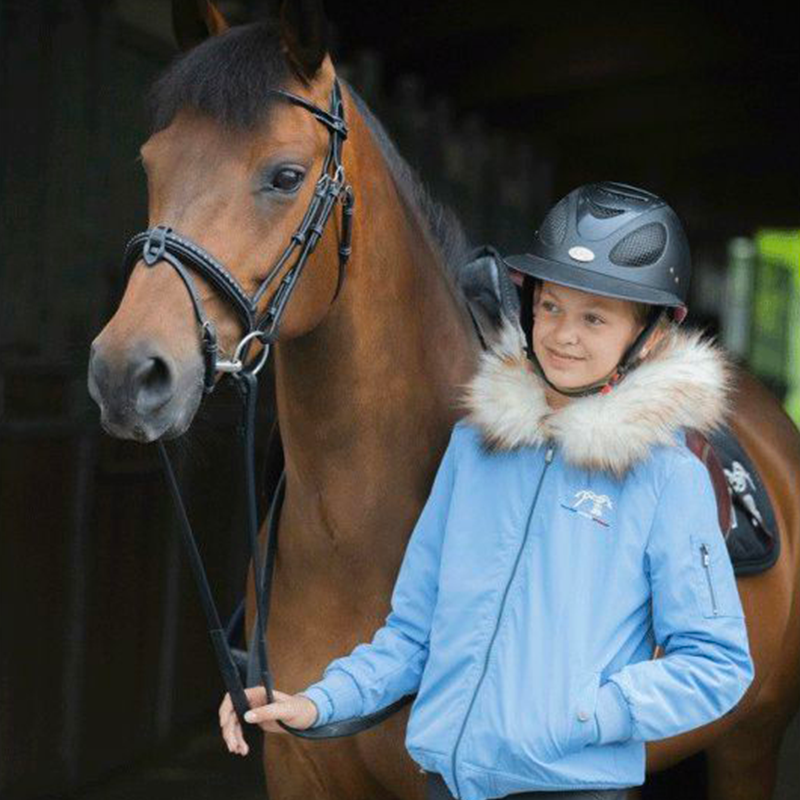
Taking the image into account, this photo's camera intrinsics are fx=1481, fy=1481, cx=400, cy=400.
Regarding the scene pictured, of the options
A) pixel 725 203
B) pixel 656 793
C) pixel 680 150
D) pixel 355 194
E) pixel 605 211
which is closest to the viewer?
pixel 605 211

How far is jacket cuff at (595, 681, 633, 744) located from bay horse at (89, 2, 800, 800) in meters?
0.61

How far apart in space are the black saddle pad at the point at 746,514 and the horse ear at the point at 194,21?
4.25ft

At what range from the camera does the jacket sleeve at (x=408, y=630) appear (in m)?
2.18

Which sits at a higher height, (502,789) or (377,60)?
(377,60)

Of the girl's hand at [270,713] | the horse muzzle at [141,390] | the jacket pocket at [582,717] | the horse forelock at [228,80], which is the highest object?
the horse forelock at [228,80]

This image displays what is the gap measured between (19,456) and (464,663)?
85.9 inches

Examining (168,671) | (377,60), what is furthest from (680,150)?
(168,671)

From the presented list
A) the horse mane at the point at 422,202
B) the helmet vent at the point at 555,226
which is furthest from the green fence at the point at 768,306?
the helmet vent at the point at 555,226

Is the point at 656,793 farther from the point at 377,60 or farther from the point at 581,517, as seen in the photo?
the point at 377,60

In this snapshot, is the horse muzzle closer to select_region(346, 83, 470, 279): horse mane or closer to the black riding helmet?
the black riding helmet

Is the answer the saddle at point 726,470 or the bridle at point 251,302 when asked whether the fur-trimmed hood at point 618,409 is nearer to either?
the bridle at point 251,302

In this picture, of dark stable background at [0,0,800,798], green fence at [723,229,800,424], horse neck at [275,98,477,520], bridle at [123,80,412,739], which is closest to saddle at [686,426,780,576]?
horse neck at [275,98,477,520]

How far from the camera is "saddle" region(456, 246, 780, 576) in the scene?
2.81 meters

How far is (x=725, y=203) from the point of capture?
1694 cm
